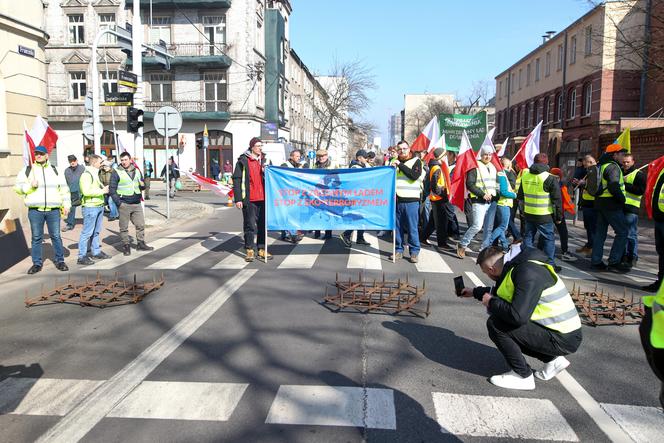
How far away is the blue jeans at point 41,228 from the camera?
821 centimetres

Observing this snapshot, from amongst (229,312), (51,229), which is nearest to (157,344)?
(229,312)

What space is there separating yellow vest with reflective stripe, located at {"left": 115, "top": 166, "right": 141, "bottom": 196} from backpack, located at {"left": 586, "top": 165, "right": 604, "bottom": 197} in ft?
27.0

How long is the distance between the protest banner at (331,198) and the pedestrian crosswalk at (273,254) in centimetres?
67

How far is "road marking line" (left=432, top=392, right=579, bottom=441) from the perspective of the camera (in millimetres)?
3322

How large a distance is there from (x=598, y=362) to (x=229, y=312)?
3.80 metres

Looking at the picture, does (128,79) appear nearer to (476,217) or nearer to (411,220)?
(411,220)

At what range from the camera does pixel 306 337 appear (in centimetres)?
515

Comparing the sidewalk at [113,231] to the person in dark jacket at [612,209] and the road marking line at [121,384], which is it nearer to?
the road marking line at [121,384]

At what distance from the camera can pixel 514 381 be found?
4.02 metres

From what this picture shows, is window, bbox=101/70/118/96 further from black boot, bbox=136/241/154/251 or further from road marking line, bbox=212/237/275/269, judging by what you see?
road marking line, bbox=212/237/275/269

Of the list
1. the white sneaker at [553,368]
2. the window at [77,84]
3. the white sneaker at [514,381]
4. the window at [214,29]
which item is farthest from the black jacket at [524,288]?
the window at [77,84]

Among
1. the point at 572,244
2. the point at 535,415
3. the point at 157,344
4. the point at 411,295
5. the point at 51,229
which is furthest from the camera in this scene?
the point at 572,244

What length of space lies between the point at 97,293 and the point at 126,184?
3756 millimetres

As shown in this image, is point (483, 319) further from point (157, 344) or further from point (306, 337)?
point (157, 344)
